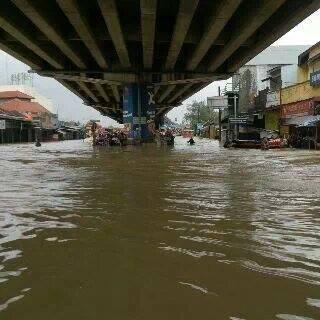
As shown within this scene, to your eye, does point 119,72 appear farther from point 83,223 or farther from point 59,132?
point 59,132

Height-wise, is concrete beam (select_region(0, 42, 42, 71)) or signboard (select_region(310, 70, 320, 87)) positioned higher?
concrete beam (select_region(0, 42, 42, 71))

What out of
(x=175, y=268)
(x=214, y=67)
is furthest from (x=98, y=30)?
(x=175, y=268)

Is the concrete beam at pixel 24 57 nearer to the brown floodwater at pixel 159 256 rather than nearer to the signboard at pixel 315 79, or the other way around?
the signboard at pixel 315 79

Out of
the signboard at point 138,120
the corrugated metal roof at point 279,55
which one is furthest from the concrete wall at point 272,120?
the signboard at point 138,120

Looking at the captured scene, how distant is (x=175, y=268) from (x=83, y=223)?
7.42ft

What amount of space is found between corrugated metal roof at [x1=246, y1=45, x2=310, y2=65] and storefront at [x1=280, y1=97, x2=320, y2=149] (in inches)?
798

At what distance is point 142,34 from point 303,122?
55.7 feet

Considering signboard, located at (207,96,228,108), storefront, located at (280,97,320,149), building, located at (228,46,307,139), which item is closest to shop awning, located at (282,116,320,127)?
storefront, located at (280,97,320,149)

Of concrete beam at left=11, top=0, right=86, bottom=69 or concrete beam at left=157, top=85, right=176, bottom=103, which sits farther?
concrete beam at left=157, top=85, right=176, bottom=103

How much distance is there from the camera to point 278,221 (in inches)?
247

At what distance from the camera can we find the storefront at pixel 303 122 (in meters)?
35.3

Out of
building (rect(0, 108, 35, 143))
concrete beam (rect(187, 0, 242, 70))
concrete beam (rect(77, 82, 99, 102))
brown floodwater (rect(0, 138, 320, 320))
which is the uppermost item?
concrete beam (rect(187, 0, 242, 70))

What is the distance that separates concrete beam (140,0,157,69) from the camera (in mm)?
19664

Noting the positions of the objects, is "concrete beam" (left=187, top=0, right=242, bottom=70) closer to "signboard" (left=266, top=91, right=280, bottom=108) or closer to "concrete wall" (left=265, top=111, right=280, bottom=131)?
"signboard" (left=266, top=91, right=280, bottom=108)
